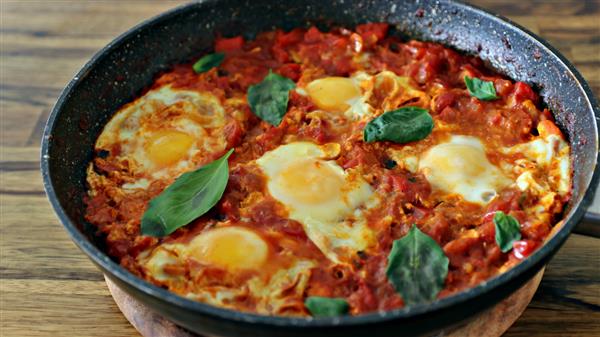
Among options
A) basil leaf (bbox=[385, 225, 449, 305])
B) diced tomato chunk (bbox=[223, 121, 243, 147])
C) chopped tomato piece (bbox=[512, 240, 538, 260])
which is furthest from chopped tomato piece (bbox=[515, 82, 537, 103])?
diced tomato chunk (bbox=[223, 121, 243, 147])

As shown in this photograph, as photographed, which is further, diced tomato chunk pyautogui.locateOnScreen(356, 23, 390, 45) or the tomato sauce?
diced tomato chunk pyautogui.locateOnScreen(356, 23, 390, 45)

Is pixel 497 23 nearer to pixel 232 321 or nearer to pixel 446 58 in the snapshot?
pixel 446 58

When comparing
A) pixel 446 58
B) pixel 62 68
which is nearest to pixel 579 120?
pixel 446 58

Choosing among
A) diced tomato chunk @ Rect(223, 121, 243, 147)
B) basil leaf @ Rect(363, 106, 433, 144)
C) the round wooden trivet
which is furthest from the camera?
diced tomato chunk @ Rect(223, 121, 243, 147)

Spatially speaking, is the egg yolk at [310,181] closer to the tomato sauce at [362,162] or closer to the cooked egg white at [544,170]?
the tomato sauce at [362,162]

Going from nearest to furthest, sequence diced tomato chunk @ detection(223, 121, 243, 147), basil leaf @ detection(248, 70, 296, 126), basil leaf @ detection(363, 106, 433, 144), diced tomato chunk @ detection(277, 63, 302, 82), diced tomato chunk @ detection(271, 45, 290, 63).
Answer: basil leaf @ detection(363, 106, 433, 144), diced tomato chunk @ detection(223, 121, 243, 147), basil leaf @ detection(248, 70, 296, 126), diced tomato chunk @ detection(277, 63, 302, 82), diced tomato chunk @ detection(271, 45, 290, 63)

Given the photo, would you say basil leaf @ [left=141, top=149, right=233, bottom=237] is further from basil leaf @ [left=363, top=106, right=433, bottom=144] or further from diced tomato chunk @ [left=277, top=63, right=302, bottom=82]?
diced tomato chunk @ [left=277, top=63, right=302, bottom=82]

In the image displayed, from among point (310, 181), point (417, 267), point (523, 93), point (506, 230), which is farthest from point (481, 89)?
point (417, 267)
